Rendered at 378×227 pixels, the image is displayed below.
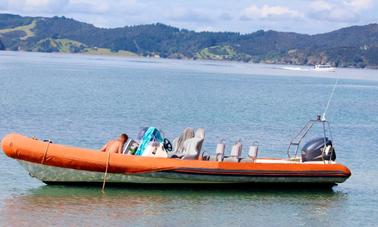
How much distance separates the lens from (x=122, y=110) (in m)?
56.0

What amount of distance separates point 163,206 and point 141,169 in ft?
4.74

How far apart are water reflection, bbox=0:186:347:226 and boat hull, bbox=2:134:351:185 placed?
321 millimetres

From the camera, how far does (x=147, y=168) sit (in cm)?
2273

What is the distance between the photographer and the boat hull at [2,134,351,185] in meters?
22.2

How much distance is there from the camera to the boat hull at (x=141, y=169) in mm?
22172

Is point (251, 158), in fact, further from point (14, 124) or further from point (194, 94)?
point (194, 94)

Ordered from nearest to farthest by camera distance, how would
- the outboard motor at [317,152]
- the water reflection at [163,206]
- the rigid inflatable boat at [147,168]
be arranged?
1. the water reflection at [163,206]
2. the rigid inflatable boat at [147,168]
3. the outboard motor at [317,152]

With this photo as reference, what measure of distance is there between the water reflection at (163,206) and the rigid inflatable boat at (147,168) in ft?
1.07

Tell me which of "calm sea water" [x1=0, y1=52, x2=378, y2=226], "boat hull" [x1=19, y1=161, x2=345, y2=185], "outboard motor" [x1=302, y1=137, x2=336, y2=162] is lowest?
"calm sea water" [x1=0, y1=52, x2=378, y2=226]

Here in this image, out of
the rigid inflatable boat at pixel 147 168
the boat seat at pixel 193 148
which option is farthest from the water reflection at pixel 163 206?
the boat seat at pixel 193 148

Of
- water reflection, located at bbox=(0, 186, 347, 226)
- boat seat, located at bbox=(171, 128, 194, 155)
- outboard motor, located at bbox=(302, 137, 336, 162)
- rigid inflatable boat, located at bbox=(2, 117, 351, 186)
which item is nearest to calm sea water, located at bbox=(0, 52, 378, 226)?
water reflection, located at bbox=(0, 186, 347, 226)

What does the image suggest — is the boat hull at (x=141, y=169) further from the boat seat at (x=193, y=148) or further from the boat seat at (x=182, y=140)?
the boat seat at (x=182, y=140)

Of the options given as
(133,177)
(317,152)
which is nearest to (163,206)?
(133,177)

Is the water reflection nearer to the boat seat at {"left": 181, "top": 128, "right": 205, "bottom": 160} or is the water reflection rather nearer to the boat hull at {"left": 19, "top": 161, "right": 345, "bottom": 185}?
the boat hull at {"left": 19, "top": 161, "right": 345, "bottom": 185}
